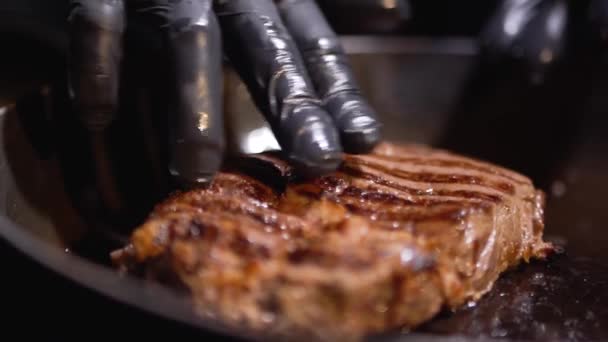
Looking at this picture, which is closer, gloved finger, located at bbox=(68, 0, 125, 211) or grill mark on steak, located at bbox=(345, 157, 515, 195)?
gloved finger, located at bbox=(68, 0, 125, 211)

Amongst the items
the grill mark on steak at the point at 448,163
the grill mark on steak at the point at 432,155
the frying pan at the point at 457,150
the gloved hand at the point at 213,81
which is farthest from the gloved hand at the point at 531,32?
the gloved hand at the point at 213,81

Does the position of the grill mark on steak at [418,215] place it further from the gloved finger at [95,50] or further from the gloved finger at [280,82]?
the gloved finger at [95,50]

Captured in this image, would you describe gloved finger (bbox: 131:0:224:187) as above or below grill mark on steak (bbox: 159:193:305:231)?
above

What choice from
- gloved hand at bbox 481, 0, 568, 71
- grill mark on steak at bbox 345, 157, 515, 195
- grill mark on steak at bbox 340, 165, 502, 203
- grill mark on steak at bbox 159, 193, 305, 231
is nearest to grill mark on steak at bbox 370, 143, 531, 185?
grill mark on steak at bbox 345, 157, 515, 195

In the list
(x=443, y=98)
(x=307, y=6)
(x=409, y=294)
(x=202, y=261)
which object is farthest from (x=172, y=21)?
(x=443, y=98)

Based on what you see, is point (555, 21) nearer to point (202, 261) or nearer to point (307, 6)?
point (307, 6)

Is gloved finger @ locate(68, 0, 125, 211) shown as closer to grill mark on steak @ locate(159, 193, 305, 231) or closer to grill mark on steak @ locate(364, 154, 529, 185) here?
grill mark on steak @ locate(159, 193, 305, 231)
